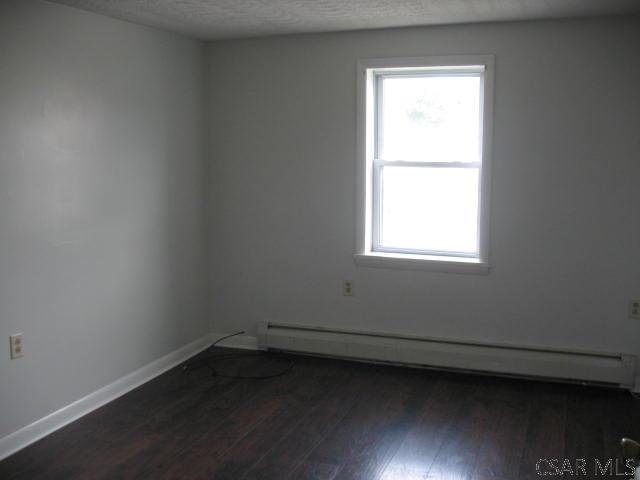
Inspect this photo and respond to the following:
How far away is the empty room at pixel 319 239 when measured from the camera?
3459mm

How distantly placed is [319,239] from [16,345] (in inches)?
81.0

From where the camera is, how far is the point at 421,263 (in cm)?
459

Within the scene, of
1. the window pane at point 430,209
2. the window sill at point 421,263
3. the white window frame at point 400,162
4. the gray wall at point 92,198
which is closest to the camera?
the gray wall at point 92,198

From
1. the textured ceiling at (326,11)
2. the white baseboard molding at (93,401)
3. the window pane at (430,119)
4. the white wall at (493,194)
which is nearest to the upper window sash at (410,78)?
the window pane at (430,119)

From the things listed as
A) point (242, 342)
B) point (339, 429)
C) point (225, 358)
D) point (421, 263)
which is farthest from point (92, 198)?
point (421, 263)

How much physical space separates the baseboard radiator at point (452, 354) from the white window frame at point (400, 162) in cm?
48

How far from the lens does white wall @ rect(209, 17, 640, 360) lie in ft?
13.6

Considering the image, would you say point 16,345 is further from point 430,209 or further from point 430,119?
point 430,119

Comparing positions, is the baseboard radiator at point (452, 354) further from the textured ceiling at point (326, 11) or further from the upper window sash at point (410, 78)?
the textured ceiling at point (326, 11)

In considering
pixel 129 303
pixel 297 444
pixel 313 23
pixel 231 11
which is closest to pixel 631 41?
pixel 313 23

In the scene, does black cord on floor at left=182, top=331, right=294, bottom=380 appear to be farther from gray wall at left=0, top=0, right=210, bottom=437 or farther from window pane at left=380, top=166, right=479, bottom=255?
window pane at left=380, top=166, right=479, bottom=255

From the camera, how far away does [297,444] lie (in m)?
3.52

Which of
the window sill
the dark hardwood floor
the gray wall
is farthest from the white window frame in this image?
the gray wall

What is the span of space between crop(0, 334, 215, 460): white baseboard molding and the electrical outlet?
1.17 ft
